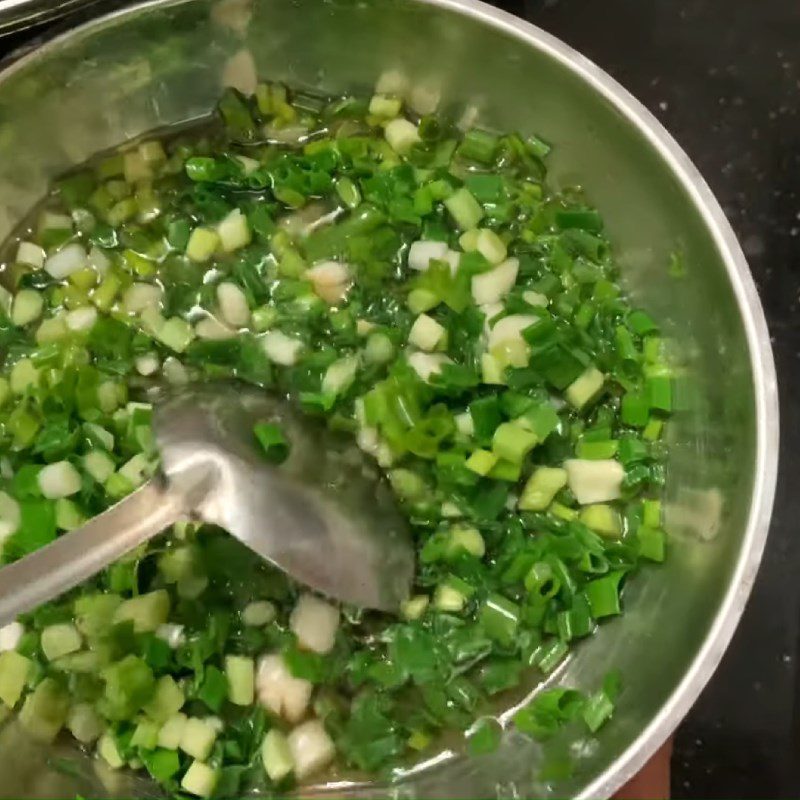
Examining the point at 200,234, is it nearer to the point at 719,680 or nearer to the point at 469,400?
the point at 469,400

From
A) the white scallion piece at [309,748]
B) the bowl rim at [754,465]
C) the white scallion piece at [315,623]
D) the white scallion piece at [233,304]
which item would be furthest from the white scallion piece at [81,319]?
the bowl rim at [754,465]

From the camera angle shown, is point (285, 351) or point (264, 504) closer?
point (264, 504)

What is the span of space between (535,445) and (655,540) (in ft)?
0.53

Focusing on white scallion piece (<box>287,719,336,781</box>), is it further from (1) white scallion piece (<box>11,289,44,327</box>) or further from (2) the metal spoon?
(1) white scallion piece (<box>11,289,44,327</box>)

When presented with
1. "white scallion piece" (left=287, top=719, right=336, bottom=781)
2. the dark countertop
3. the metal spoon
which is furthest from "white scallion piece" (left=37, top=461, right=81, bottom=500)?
the dark countertop

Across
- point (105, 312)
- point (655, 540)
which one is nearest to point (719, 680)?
point (655, 540)

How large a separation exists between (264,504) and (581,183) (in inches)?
20.3

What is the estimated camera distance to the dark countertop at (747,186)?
3.50 feet

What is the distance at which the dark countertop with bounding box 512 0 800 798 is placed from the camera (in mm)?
1067

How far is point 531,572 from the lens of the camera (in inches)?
39.4

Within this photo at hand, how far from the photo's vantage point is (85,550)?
843 millimetres

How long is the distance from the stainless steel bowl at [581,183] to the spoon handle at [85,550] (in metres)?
0.29

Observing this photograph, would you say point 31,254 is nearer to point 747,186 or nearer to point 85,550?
point 85,550

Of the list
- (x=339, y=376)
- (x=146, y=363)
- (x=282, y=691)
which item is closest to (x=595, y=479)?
(x=339, y=376)
